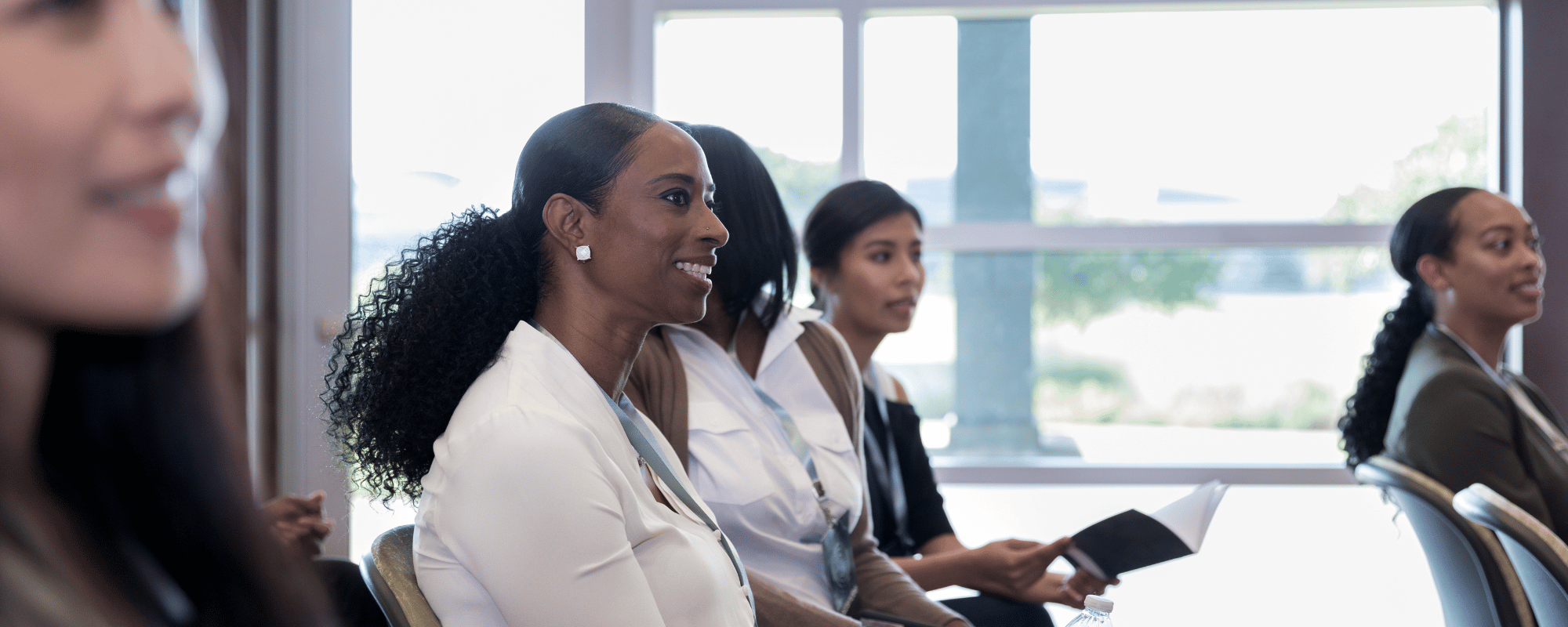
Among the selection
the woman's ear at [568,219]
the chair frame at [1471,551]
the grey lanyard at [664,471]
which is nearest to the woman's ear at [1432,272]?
the chair frame at [1471,551]

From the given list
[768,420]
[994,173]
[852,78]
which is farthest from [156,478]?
[994,173]

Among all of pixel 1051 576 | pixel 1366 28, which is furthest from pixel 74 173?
pixel 1366 28

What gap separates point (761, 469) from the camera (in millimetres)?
1609

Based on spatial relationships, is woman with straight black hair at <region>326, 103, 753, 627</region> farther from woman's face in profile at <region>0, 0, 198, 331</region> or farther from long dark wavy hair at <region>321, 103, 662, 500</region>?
woman's face in profile at <region>0, 0, 198, 331</region>

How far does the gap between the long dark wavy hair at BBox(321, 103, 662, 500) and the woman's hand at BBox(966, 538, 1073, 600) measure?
108 cm

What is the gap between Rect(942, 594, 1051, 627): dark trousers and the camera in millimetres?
1965

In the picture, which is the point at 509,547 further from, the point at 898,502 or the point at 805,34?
the point at 805,34

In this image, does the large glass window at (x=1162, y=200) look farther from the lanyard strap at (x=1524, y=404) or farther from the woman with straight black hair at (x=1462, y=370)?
the lanyard strap at (x=1524, y=404)

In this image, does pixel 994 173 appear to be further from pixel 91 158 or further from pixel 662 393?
pixel 91 158

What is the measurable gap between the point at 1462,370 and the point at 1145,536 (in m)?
0.99

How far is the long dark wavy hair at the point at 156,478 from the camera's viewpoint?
0.42 m

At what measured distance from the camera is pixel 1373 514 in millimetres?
3385

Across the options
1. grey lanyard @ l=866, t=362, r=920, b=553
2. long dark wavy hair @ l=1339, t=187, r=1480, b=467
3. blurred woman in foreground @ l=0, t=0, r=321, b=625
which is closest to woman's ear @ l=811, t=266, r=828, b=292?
grey lanyard @ l=866, t=362, r=920, b=553

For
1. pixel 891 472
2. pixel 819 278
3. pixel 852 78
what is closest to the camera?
pixel 891 472
